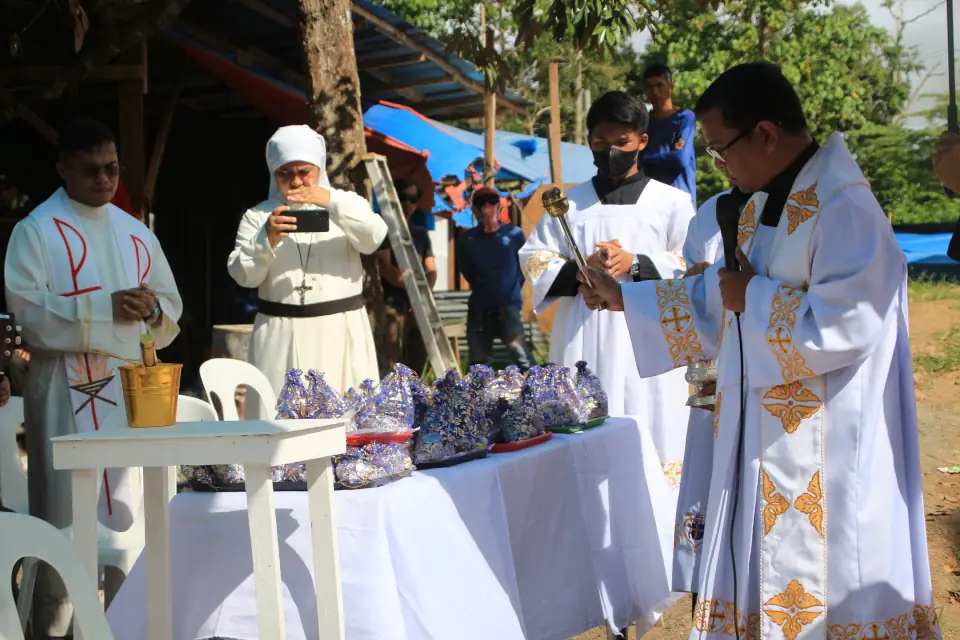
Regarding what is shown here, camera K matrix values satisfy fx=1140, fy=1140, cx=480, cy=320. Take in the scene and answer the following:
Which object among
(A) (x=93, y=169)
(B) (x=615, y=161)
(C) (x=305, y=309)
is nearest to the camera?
(A) (x=93, y=169)

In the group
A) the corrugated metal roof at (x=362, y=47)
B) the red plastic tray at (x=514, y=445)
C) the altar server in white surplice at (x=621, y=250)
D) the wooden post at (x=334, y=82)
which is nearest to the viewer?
the red plastic tray at (x=514, y=445)

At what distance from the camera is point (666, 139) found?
7387mm

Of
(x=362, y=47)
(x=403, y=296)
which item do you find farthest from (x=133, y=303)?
(x=362, y=47)

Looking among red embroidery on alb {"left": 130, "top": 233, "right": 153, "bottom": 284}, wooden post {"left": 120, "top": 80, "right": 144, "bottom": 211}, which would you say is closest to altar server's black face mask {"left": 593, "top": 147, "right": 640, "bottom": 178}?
red embroidery on alb {"left": 130, "top": 233, "right": 153, "bottom": 284}

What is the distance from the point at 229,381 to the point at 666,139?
3919 millimetres

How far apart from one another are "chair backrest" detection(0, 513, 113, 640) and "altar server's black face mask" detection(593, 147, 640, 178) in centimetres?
349

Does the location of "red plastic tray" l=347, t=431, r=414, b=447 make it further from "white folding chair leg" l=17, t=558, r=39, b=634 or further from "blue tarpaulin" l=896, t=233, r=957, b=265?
"blue tarpaulin" l=896, t=233, r=957, b=265

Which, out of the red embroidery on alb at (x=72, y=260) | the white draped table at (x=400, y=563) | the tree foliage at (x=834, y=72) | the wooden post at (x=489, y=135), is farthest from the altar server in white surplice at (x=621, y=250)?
the tree foliage at (x=834, y=72)

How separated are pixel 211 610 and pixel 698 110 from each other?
2.00 meters

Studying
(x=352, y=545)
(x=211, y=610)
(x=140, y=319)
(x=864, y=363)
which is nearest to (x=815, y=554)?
(x=864, y=363)

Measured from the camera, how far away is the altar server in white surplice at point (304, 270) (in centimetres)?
563

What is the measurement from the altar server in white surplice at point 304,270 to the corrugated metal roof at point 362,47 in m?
4.63

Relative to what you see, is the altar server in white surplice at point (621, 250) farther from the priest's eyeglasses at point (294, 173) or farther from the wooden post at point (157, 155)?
the wooden post at point (157, 155)

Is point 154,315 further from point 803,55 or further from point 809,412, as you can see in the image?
point 803,55
